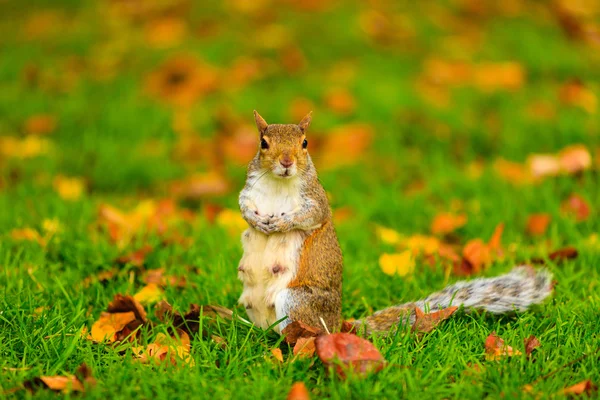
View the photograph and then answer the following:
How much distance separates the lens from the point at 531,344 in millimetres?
2770

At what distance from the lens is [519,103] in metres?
6.13

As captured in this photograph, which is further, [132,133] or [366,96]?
[366,96]

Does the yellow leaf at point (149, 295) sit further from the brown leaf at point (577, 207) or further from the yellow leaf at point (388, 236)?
the brown leaf at point (577, 207)

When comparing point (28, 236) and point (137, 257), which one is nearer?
point (137, 257)

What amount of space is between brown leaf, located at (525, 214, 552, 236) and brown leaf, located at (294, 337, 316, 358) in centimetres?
194

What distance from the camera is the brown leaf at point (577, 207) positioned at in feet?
14.1

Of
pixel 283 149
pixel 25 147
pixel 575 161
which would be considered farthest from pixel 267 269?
pixel 25 147

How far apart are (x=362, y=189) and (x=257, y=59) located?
7.66 ft

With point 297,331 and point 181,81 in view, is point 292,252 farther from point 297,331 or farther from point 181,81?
point 181,81

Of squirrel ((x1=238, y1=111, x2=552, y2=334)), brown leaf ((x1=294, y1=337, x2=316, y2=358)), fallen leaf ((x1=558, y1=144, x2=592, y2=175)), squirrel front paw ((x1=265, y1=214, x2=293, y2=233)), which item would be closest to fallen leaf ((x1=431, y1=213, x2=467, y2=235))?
fallen leaf ((x1=558, y1=144, x2=592, y2=175))

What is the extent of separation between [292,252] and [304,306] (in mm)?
208

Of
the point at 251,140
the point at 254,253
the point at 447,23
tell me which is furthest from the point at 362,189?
the point at 447,23

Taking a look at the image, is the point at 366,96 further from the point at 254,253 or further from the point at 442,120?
the point at 254,253

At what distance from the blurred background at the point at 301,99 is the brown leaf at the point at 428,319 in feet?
4.96
